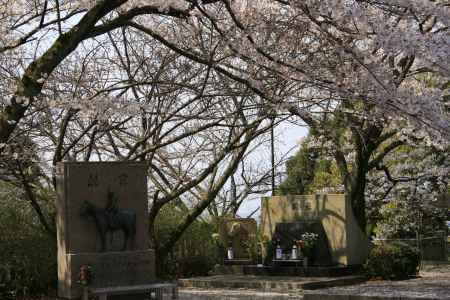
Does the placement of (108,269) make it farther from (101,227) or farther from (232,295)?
(232,295)

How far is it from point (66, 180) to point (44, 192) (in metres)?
2.80

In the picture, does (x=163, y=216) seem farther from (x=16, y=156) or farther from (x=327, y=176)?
(x=327, y=176)

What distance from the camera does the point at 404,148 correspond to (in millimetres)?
23188

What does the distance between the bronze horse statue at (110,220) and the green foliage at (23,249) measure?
7.38 ft

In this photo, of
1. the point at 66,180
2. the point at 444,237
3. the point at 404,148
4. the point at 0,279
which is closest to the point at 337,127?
the point at 66,180

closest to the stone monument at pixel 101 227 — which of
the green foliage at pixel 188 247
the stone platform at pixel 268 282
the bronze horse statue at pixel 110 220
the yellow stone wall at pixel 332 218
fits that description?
the bronze horse statue at pixel 110 220

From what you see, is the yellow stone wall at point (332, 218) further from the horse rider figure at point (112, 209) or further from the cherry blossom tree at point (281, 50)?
the horse rider figure at point (112, 209)

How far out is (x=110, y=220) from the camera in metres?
12.2

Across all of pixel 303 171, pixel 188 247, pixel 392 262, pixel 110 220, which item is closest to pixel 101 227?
pixel 110 220

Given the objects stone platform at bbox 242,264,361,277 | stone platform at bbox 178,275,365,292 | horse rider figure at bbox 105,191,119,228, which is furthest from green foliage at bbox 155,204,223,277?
horse rider figure at bbox 105,191,119,228

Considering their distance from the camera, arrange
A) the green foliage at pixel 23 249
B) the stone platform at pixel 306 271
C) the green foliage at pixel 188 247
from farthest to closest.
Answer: the green foliage at pixel 188 247, the stone platform at pixel 306 271, the green foliage at pixel 23 249

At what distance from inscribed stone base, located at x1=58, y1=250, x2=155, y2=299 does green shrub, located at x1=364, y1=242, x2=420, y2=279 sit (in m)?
5.42

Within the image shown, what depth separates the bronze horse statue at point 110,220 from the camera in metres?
12.1

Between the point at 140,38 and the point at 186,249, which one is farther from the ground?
the point at 140,38
